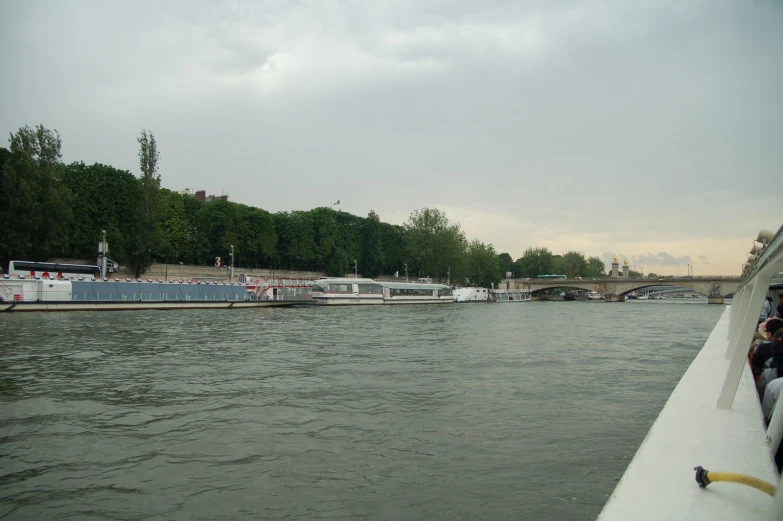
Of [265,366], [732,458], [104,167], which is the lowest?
[265,366]

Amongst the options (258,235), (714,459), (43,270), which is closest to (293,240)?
(258,235)

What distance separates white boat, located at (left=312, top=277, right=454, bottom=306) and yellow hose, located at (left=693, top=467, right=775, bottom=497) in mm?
64291

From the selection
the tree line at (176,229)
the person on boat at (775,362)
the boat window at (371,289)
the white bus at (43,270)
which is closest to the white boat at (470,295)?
the tree line at (176,229)

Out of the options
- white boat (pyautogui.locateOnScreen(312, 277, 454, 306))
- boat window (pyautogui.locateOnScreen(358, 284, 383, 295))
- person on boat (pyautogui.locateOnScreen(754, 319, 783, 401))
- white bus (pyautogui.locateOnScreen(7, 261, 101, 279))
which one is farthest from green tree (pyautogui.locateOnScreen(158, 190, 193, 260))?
person on boat (pyautogui.locateOnScreen(754, 319, 783, 401))

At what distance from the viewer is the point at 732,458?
422 cm

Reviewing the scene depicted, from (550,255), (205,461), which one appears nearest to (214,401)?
(205,461)

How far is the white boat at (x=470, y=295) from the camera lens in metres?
99.4

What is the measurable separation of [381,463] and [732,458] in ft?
14.0

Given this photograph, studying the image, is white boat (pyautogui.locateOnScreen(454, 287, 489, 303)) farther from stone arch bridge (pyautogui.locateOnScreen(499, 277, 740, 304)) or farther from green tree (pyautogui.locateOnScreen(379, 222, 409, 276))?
stone arch bridge (pyautogui.locateOnScreen(499, 277, 740, 304))

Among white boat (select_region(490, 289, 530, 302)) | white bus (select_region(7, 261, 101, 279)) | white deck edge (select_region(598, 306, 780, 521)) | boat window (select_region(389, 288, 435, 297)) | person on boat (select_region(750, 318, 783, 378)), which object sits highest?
white bus (select_region(7, 261, 101, 279))

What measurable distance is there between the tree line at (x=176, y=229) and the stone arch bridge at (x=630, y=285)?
10263mm

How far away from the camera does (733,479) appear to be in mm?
3312

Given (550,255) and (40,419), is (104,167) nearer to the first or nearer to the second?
(40,419)

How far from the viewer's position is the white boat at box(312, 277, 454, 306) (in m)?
69.3
